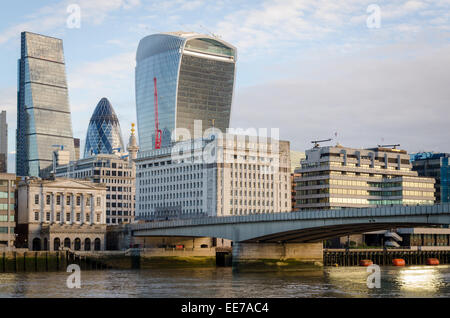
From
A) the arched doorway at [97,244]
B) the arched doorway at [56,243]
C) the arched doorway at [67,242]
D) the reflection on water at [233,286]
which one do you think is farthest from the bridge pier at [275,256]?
the arched doorway at [67,242]

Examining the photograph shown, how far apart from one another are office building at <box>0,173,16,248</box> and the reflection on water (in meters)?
35.5

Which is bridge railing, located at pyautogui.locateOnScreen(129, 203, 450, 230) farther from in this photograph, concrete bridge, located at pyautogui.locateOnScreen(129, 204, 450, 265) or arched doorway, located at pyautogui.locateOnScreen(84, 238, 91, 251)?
arched doorway, located at pyautogui.locateOnScreen(84, 238, 91, 251)

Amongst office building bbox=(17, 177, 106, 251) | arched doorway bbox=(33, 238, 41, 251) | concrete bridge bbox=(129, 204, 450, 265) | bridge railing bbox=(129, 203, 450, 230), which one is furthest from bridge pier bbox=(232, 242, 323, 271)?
arched doorway bbox=(33, 238, 41, 251)

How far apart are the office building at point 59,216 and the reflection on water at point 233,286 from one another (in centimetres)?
5031

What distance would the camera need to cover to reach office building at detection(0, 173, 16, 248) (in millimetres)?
142625

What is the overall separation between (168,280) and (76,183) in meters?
71.6

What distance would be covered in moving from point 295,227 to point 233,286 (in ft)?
88.2

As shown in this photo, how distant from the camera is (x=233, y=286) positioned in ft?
300

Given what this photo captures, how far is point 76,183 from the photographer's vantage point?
556ft

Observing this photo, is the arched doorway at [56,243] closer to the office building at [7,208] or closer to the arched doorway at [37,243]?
the arched doorway at [37,243]

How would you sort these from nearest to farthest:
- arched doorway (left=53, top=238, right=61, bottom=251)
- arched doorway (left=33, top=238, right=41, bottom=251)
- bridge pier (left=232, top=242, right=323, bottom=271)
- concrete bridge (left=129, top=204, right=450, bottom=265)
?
1. concrete bridge (left=129, top=204, right=450, bottom=265)
2. bridge pier (left=232, top=242, right=323, bottom=271)
3. arched doorway (left=53, top=238, right=61, bottom=251)
4. arched doorway (left=33, top=238, right=41, bottom=251)

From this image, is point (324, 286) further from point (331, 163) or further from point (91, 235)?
point (331, 163)

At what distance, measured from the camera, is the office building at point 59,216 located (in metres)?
160
